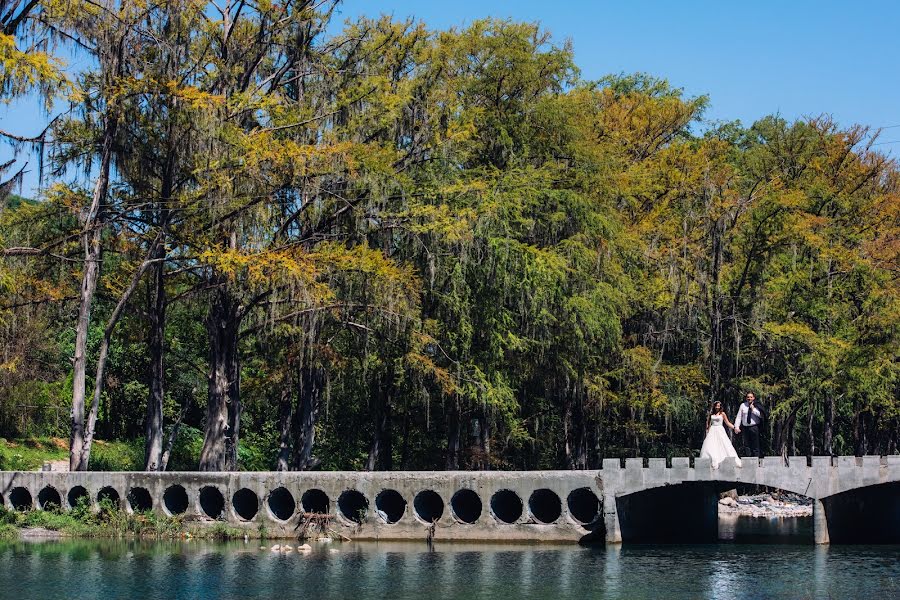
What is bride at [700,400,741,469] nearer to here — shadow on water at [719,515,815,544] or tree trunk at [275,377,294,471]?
shadow on water at [719,515,815,544]

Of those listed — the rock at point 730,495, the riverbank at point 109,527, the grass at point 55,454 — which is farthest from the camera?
the rock at point 730,495

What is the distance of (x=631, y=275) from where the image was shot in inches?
2008

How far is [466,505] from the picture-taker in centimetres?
3916

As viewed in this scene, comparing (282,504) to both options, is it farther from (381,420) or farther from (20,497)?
(20,497)

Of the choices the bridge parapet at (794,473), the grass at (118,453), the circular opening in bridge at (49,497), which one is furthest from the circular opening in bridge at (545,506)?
the grass at (118,453)

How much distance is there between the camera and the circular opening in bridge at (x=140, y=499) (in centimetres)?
3897

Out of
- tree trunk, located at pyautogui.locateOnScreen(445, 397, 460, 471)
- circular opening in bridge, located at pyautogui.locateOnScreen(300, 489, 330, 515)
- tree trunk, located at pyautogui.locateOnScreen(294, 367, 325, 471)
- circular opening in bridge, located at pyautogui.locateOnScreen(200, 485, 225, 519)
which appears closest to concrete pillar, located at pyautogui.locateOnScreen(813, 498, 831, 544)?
tree trunk, located at pyautogui.locateOnScreen(445, 397, 460, 471)

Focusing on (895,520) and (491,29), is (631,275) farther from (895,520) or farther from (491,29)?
(895,520)

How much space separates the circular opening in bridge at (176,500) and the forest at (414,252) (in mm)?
1273

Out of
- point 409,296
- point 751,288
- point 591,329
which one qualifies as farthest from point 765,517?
point 409,296

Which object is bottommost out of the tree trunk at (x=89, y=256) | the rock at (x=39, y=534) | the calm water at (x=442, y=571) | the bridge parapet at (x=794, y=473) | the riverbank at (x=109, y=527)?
the calm water at (x=442, y=571)

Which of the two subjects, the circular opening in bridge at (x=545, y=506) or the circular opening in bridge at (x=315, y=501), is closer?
the circular opening in bridge at (x=545, y=506)

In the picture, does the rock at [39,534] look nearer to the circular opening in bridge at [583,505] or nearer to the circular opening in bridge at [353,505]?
the circular opening in bridge at [353,505]

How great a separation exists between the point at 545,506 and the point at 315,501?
7050 mm
